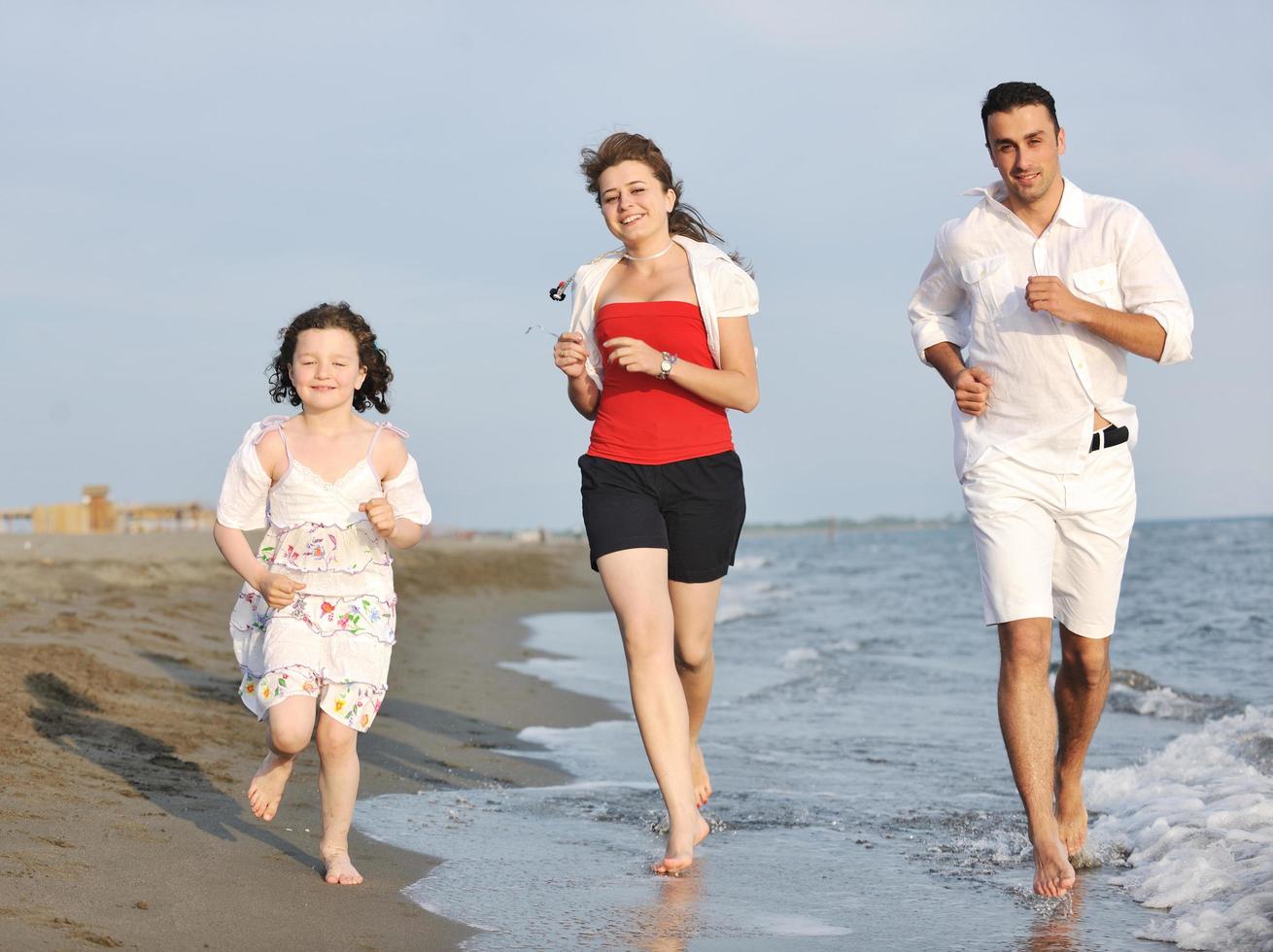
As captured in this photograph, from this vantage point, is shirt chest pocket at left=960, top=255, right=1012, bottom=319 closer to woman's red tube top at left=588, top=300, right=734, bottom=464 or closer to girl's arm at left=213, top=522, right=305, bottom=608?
woman's red tube top at left=588, top=300, right=734, bottom=464

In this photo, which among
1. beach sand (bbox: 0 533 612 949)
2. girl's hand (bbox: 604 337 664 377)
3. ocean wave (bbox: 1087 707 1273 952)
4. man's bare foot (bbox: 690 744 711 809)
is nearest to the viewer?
beach sand (bbox: 0 533 612 949)

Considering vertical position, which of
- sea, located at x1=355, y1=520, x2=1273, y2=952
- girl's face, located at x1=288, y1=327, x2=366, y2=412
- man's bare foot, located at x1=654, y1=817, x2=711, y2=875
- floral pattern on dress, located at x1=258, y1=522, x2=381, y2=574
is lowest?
sea, located at x1=355, y1=520, x2=1273, y2=952

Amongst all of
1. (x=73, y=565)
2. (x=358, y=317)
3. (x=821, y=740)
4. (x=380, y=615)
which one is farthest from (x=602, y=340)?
(x=73, y=565)

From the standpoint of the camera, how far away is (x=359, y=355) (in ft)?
14.7

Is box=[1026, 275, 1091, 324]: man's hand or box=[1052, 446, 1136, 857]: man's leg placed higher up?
box=[1026, 275, 1091, 324]: man's hand

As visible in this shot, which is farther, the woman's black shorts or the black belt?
the woman's black shorts

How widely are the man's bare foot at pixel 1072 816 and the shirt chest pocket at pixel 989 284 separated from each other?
1.66 meters

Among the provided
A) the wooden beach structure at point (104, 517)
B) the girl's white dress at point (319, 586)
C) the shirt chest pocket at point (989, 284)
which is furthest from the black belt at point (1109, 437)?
the wooden beach structure at point (104, 517)

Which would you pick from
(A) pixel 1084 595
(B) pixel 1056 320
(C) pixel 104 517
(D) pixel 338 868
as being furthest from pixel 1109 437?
(C) pixel 104 517

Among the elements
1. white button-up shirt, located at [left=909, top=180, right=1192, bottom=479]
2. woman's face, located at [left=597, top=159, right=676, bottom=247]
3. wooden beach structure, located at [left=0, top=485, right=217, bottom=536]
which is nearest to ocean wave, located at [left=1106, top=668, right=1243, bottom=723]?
white button-up shirt, located at [left=909, top=180, right=1192, bottom=479]

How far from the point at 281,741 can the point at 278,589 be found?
1.52ft

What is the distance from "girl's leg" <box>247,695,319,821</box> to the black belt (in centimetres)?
257

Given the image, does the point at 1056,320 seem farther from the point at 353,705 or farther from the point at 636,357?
the point at 353,705

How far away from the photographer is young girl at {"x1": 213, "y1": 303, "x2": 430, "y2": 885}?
4.11m
